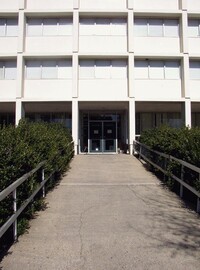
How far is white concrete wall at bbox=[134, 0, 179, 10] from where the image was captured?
74.2ft

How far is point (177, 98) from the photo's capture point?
21922mm

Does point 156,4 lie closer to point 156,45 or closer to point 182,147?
point 156,45

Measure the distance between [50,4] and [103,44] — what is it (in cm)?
473

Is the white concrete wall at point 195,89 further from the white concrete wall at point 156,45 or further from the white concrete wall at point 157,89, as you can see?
the white concrete wall at point 156,45

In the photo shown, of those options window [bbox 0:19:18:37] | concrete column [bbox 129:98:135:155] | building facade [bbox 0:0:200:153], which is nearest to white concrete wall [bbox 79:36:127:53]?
building facade [bbox 0:0:200:153]

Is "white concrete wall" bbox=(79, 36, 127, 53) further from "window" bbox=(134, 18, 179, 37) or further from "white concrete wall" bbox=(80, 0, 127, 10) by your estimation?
"white concrete wall" bbox=(80, 0, 127, 10)

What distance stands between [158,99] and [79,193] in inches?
548

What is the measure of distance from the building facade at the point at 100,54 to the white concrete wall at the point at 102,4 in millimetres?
70

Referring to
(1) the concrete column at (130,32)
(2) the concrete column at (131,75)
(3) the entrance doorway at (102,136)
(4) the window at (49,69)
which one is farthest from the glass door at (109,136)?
(1) the concrete column at (130,32)

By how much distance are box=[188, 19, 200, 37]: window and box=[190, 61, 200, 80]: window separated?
1967 mm

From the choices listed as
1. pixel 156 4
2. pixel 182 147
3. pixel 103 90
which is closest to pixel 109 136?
pixel 103 90

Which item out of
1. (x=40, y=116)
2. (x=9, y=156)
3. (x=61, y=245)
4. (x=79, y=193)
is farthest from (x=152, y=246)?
(x=40, y=116)

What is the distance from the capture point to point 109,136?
2556 cm

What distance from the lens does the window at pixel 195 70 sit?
73.8 feet
